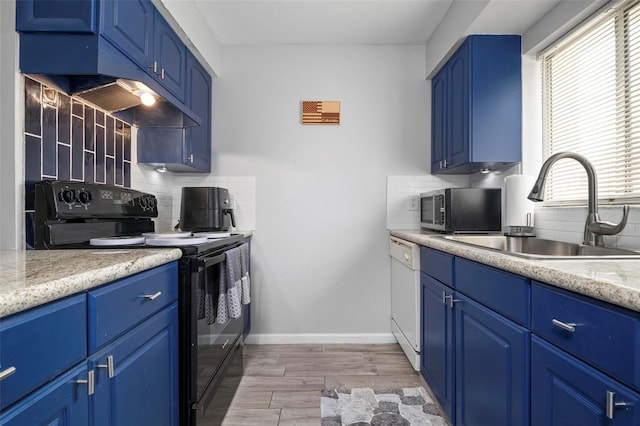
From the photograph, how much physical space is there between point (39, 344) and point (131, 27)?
147 centimetres

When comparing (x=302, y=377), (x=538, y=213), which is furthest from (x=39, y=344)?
(x=538, y=213)

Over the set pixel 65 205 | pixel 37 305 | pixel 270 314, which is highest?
pixel 65 205

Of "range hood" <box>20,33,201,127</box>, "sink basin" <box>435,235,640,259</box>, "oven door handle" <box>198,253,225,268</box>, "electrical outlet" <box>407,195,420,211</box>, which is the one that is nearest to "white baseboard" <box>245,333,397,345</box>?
"electrical outlet" <box>407,195,420,211</box>

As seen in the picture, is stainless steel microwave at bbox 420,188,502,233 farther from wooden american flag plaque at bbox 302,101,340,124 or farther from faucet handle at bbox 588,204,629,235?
wooden american flag plaque at bbox 302,101,340,124

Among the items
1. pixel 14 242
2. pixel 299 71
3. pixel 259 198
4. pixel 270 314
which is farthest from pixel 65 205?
pixel 299 71

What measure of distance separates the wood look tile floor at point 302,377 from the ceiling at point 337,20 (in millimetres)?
2238

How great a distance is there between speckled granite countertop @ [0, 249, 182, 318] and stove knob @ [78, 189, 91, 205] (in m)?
0.32

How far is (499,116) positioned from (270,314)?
7.22 feet

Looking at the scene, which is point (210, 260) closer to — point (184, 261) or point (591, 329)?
point (184, 261)

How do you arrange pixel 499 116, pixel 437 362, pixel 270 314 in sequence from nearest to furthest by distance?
pixel 437 362
pixel 499 116
pixel 270 314

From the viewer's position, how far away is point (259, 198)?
9.20ft

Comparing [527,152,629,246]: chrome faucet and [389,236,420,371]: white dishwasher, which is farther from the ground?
[527,152,629,246]: chrome faucet

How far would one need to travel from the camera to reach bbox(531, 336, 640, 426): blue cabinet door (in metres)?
0.68

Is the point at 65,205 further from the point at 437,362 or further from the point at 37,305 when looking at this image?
the point at 437,362
